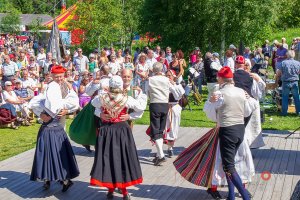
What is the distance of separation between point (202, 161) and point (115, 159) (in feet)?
3.73

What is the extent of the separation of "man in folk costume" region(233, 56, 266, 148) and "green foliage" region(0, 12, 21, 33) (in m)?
40.9

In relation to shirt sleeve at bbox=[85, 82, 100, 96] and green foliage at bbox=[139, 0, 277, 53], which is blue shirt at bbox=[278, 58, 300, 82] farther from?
green foliage at bbox=[139, 0, 277, 53]

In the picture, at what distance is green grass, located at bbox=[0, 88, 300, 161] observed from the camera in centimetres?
1057

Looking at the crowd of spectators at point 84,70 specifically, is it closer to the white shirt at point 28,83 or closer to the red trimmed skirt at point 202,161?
the white shirt at point 28,83

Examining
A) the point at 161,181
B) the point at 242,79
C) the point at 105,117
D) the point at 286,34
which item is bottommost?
the point at 161,181

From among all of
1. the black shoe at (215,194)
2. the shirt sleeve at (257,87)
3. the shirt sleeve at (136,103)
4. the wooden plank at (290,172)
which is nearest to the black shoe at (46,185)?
the shirt sleeve at (136,103)

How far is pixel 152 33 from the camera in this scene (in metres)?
26.5

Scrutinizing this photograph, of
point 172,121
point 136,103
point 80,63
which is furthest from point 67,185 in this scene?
point 80,63

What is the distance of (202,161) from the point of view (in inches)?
261

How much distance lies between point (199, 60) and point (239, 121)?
511 inches

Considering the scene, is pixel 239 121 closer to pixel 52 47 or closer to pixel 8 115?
pixel 8 115

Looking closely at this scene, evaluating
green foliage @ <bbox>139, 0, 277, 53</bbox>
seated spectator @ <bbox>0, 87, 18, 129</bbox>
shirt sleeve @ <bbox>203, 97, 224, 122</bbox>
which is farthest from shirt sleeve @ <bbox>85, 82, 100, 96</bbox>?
green foliage @ <bbox>139, 0, 277, 53</bbox>

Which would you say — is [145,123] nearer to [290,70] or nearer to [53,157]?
[290,70]

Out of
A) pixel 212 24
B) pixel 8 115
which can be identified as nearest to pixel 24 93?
pixel 8 115
